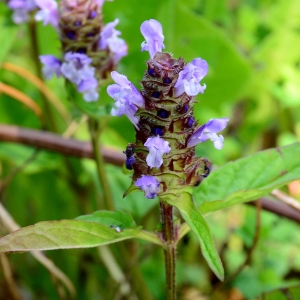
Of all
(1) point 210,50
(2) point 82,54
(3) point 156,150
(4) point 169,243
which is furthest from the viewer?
(1) point 210,50

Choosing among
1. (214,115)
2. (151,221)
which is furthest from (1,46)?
(214,115)

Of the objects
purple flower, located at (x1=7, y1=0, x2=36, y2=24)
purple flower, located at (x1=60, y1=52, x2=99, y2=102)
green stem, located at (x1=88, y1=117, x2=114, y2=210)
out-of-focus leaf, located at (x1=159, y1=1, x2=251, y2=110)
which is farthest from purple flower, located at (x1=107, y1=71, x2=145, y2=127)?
out-of-focus leaf, located at (x1=159, y1=1, x2=251, y2=110)

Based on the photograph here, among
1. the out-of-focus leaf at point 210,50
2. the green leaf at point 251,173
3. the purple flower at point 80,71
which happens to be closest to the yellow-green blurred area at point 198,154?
the out-of-focus leaf at point 210,50

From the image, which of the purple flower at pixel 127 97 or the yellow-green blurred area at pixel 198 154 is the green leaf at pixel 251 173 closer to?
the purple flower at pixel 127 97

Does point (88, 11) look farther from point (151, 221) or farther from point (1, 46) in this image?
point (151, 221)

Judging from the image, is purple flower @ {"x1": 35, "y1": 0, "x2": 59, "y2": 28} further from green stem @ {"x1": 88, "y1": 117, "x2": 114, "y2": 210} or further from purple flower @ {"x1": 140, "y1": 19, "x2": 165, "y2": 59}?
purple flower @ {"x1": 140, "y1": 19, "x2": 165, "y2": 59}

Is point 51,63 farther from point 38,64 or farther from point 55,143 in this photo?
point 38,64

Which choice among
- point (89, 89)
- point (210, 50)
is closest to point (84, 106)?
point (89, 89)
